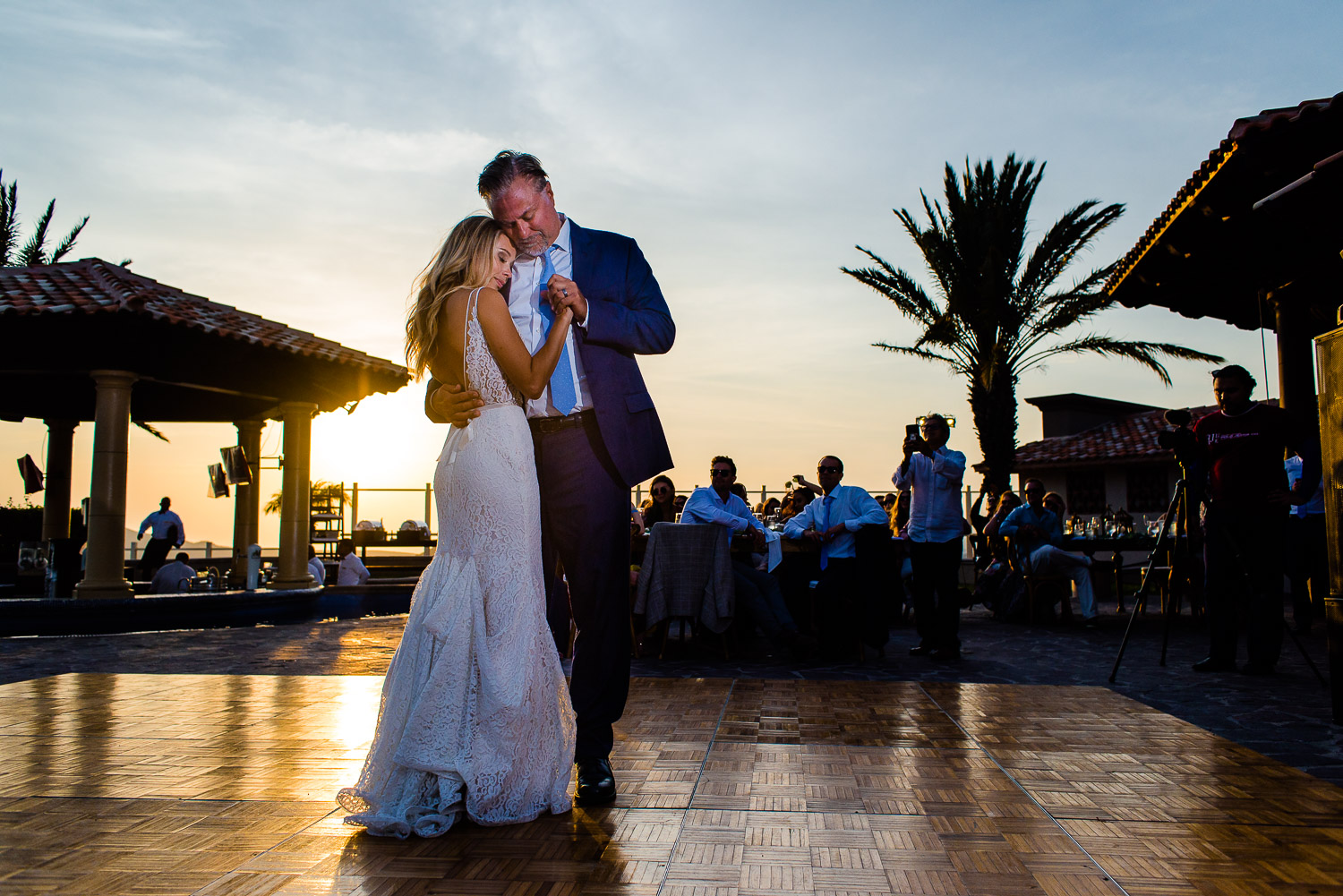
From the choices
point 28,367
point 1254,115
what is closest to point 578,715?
point 1254,115

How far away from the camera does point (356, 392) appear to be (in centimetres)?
1330

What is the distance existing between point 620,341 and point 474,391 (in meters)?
0.48

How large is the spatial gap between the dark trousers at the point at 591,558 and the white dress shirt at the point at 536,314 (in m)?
0.08

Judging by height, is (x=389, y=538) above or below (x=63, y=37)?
below

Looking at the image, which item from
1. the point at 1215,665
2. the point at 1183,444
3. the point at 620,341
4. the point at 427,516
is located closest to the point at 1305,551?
the point at 1215,665

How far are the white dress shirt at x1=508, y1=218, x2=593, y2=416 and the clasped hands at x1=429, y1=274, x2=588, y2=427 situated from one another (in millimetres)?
137

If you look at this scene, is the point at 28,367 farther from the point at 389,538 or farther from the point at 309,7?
the point at 389,538

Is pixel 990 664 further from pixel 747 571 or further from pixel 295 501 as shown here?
pixel 295 501

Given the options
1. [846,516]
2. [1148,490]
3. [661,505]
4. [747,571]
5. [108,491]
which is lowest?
[747,571]

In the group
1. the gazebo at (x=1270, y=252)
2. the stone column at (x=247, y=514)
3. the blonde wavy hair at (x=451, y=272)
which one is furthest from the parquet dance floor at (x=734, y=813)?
the stone column at (x=247, y=514)

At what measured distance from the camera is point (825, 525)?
7.22 metres

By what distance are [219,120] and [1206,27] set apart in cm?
834

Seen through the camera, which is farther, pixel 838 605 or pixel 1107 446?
pixel 1107 446

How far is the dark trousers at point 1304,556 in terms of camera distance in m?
8.41
